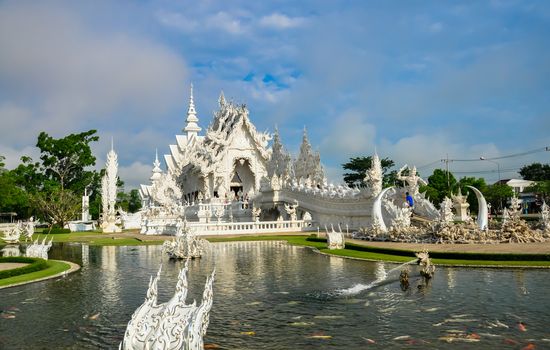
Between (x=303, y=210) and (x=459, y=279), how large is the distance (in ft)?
94.7

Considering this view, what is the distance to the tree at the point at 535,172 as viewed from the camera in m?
96.1

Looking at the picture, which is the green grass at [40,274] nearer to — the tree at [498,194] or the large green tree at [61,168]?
the large green tree at [61,168]

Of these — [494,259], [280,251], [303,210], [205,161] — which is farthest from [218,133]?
[494,259]

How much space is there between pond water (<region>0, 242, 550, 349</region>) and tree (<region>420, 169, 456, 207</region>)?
51.5 meters

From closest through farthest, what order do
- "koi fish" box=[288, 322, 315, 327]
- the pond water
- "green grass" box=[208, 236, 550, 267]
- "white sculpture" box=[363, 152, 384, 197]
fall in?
the pond water < "koi fish" box=[288, 322, 315, 327] < "green grass" box=[208, 236, 550, 267] < "white sculpture" box=[363, 152, 384, 197]

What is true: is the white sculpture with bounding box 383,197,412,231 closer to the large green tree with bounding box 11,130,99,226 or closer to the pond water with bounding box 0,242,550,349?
the pond water with bounding box 0,242,550,349

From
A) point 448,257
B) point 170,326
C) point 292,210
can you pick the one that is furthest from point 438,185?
point 170,326

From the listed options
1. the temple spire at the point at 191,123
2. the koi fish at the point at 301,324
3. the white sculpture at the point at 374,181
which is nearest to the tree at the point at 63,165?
the temple spire at the point at 191,123

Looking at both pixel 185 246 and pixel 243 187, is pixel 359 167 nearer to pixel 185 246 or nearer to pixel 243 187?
pixel 243 187

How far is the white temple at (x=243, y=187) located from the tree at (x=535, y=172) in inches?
2499

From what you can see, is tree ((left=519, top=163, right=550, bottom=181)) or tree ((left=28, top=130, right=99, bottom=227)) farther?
tree ((left=519, top=163, right=550, bottom=181))

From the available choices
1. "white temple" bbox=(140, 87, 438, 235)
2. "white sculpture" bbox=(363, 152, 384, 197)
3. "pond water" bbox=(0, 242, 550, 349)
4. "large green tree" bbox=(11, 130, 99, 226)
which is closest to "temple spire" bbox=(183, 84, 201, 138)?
"white temple" bbox=(140, 87, 438, 235)

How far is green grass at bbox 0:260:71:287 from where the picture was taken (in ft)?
50.9

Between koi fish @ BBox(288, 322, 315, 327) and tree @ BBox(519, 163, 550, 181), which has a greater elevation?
tree @ BBox(519, 163, 550, 181)
